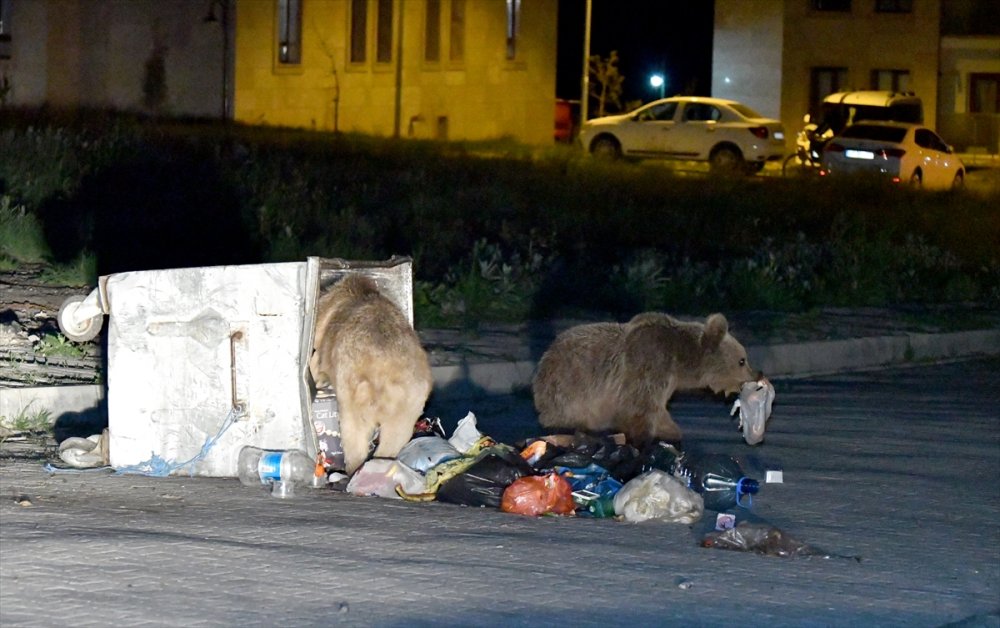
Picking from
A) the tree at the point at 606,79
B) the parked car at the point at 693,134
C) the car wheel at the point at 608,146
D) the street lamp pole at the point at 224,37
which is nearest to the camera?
the parked car at the point at 693,134

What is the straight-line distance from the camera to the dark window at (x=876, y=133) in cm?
3472

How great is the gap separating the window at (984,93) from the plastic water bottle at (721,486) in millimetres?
48381

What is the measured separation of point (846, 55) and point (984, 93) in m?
5.34

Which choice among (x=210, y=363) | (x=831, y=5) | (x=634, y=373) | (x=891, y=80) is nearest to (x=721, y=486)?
(x=634, y=373)

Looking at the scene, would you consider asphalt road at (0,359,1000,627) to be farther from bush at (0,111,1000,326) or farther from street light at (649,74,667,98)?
street light at (649,74,667,98)

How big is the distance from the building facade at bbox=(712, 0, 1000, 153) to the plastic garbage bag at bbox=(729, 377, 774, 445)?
43.8m

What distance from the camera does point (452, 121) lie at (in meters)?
45.4

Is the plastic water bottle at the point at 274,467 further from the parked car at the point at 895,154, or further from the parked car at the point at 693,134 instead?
the parked car at the point at 693,134

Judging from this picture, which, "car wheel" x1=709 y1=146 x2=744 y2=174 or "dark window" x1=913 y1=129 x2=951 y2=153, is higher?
"dark window" x1=913 y1=129 x2=951 y2=153

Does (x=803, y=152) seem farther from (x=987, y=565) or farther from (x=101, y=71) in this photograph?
(x=987, y=565)

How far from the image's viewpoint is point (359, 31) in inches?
1823

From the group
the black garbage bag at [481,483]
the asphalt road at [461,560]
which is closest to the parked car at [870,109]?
the asphalt road at [461,560]

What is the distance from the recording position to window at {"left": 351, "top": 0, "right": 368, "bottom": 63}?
46.0m

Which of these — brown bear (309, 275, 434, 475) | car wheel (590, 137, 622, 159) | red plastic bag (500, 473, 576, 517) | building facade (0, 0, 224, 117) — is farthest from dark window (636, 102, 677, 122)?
red plastic bag (500, 473, 576, 517)
